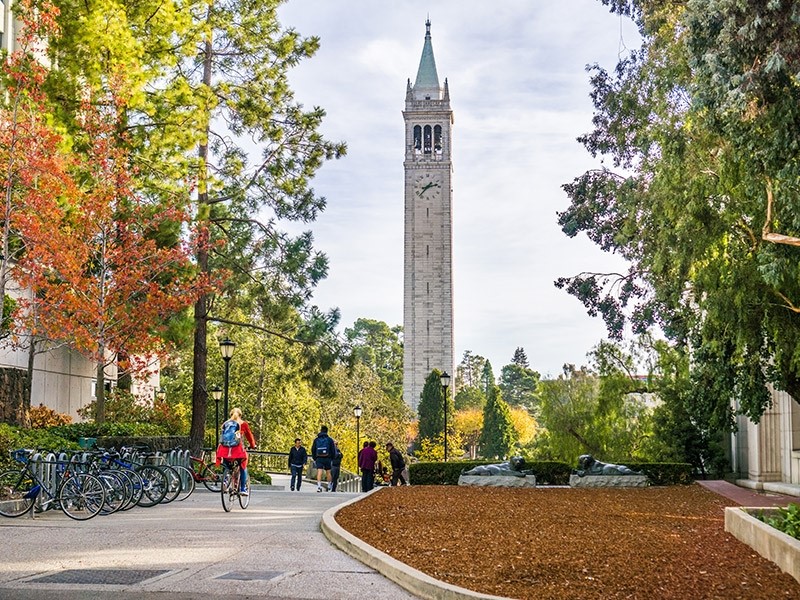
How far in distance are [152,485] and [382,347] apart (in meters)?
104

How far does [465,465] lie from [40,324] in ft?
39.6

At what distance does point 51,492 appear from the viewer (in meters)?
14.9

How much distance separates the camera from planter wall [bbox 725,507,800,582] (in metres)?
9.27

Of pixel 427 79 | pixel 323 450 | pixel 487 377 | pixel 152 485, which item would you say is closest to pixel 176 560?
pixel 152 485

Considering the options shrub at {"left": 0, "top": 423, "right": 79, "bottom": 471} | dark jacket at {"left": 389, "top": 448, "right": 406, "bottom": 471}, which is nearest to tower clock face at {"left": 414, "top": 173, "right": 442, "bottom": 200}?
dark jacket at {"left": 389, "top": 448, "right": 406, "bottom": 471}

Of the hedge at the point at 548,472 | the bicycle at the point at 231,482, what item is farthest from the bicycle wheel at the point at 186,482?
the hedge at the point at 548,472

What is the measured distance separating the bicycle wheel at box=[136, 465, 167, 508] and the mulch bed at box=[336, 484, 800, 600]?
11.6ft

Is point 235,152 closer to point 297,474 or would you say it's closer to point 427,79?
point 297,474

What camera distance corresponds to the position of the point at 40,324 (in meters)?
23.1

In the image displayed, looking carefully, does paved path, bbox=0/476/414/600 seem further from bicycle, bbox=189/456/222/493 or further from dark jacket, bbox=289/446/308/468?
dark jacket, bbox=289/446/308/468

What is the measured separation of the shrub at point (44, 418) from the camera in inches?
1000

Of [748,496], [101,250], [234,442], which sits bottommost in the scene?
[748,496]

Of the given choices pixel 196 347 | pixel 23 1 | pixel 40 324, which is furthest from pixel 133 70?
pixel 196 347

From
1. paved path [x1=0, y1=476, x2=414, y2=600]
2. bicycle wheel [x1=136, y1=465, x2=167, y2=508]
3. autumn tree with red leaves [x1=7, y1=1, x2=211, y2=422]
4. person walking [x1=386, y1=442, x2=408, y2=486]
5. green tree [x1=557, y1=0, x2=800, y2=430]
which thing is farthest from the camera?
person walking [x1=386, y1=442, x2=408, y2=486]
